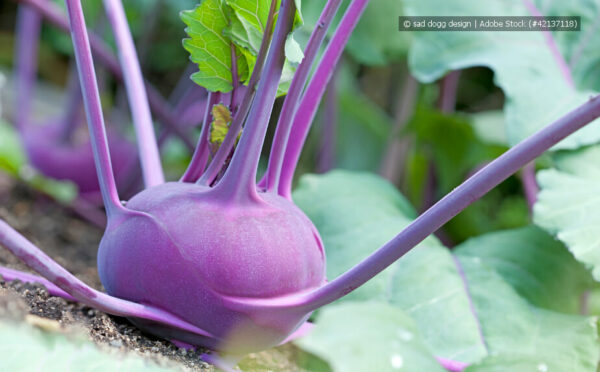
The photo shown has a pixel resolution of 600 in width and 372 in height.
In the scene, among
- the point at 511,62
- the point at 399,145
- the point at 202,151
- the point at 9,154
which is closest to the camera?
the point at 202,151

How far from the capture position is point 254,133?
0.47m

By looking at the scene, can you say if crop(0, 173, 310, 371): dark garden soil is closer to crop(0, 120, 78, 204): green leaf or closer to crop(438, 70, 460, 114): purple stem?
crop(0, 120, 78, 204): green leaf

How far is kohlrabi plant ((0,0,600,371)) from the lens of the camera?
440mm

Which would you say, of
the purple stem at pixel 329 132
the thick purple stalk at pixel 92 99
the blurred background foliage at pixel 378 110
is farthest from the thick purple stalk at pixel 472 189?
the purple stem at pixel 329 132

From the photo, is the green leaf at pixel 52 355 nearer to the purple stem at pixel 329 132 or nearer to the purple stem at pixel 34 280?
the purple stem at pixel 34 280

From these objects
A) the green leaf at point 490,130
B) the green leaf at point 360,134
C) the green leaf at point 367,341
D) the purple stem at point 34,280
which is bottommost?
the green leaf at point 360,134

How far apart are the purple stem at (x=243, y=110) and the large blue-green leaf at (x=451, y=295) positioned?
228mm

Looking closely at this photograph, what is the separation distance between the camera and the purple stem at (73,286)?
391mm

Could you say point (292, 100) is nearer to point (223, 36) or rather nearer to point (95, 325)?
point (223, 36)

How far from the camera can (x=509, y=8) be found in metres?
0.86

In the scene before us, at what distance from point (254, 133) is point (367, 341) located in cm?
21

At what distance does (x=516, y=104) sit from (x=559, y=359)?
0.34 metres

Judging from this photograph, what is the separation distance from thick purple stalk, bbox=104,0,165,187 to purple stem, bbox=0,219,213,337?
5.7 inches

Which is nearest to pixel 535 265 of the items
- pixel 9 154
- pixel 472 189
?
pixel 472 189
